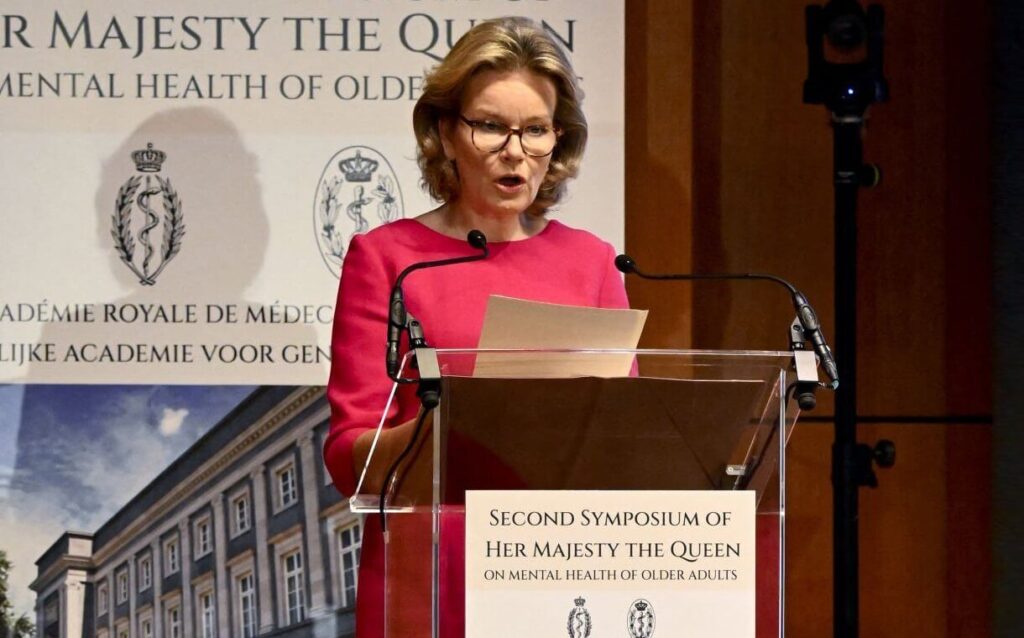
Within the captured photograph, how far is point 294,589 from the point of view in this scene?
11.4 feet

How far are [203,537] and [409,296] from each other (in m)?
1.48

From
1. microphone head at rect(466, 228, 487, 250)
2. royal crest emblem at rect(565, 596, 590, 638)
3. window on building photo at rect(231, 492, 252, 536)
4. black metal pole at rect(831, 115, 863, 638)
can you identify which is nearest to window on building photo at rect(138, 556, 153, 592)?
window on building photo at rect(231, 492, 252, 536)

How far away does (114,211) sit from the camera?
340 cm

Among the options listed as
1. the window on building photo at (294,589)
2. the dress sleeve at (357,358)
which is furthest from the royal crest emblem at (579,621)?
the window on building photo at (294,589)

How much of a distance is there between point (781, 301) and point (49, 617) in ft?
6.77

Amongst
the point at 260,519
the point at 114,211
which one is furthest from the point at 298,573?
the point at 114,211

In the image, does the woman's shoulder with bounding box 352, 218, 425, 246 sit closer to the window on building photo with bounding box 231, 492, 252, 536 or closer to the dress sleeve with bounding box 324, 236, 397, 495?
the dress sleeve with bounding box 324, 236, 397, 495

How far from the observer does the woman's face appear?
230 centimetres

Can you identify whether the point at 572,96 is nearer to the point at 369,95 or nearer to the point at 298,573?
the point at 369,95

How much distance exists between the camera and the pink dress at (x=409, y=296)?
7.20 ft

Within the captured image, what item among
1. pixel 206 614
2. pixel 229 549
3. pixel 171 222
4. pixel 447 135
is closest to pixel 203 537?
pixel 229 549

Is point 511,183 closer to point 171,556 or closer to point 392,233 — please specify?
point 392,233

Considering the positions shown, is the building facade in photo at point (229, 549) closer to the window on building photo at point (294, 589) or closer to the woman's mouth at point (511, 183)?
the window on building photo at point (294, 589)

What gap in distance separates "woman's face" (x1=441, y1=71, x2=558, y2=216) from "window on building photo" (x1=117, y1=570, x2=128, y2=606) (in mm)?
1703
